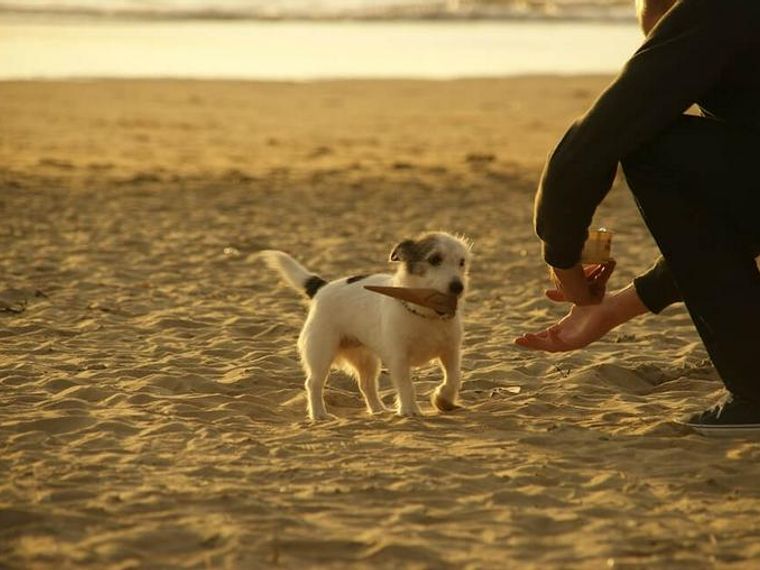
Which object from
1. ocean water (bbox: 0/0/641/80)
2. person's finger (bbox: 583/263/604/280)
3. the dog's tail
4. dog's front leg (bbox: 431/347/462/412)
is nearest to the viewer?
person's finger (bbox: 583/263/604/280)

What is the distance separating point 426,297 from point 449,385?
0.47m

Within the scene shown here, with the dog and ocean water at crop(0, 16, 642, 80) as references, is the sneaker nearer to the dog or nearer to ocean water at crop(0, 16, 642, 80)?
the dog

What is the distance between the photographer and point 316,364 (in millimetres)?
6797

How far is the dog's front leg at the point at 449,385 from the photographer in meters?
6.58

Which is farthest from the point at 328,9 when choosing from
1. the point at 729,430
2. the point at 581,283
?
the point at 729,430

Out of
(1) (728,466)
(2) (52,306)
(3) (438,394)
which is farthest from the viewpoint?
(2) (52,306)

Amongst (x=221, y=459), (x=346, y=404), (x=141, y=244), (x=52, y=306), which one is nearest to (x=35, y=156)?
(x=141, y=244)

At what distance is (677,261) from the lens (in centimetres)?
530

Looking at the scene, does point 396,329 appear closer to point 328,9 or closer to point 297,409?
point 297,409

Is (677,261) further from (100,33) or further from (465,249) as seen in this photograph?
(100,33)

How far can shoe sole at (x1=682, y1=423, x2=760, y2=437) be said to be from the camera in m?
5.49

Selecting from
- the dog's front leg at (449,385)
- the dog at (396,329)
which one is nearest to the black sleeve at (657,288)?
the dog at (396,329)

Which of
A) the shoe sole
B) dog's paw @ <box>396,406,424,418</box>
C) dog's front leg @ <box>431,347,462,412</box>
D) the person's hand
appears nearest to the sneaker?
the shoe sole

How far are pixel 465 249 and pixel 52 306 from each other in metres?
3.55
